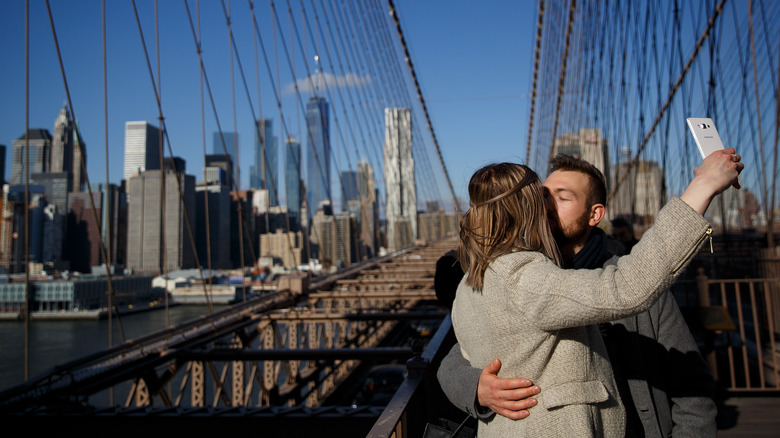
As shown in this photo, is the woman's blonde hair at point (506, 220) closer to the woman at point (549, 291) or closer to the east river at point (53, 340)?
the woman at point (549, 291)

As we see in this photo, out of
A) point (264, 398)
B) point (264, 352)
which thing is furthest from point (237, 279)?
point (264, 352)

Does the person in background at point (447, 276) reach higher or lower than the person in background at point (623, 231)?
lower

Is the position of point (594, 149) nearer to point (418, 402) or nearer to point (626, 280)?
point (418, 402)

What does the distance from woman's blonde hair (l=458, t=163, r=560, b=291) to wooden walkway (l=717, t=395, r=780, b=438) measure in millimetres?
2608

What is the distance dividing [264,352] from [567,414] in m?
2.87

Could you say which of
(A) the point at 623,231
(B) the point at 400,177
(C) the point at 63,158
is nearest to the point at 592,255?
(A) the point at 623,231

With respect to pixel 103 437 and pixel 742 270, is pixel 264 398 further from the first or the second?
pixel 742 270

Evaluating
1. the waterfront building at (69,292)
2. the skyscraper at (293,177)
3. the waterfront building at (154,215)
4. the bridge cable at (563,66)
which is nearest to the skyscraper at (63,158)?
the waterfront building at (69,292)

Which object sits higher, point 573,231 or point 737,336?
point 573,231

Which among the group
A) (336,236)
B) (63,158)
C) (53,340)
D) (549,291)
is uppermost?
(63,158)

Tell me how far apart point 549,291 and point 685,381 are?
22.6 inches

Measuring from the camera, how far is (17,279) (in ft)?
42.6

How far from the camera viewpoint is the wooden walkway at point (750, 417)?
2924 millimetres

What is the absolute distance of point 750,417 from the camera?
3150 millimetres
